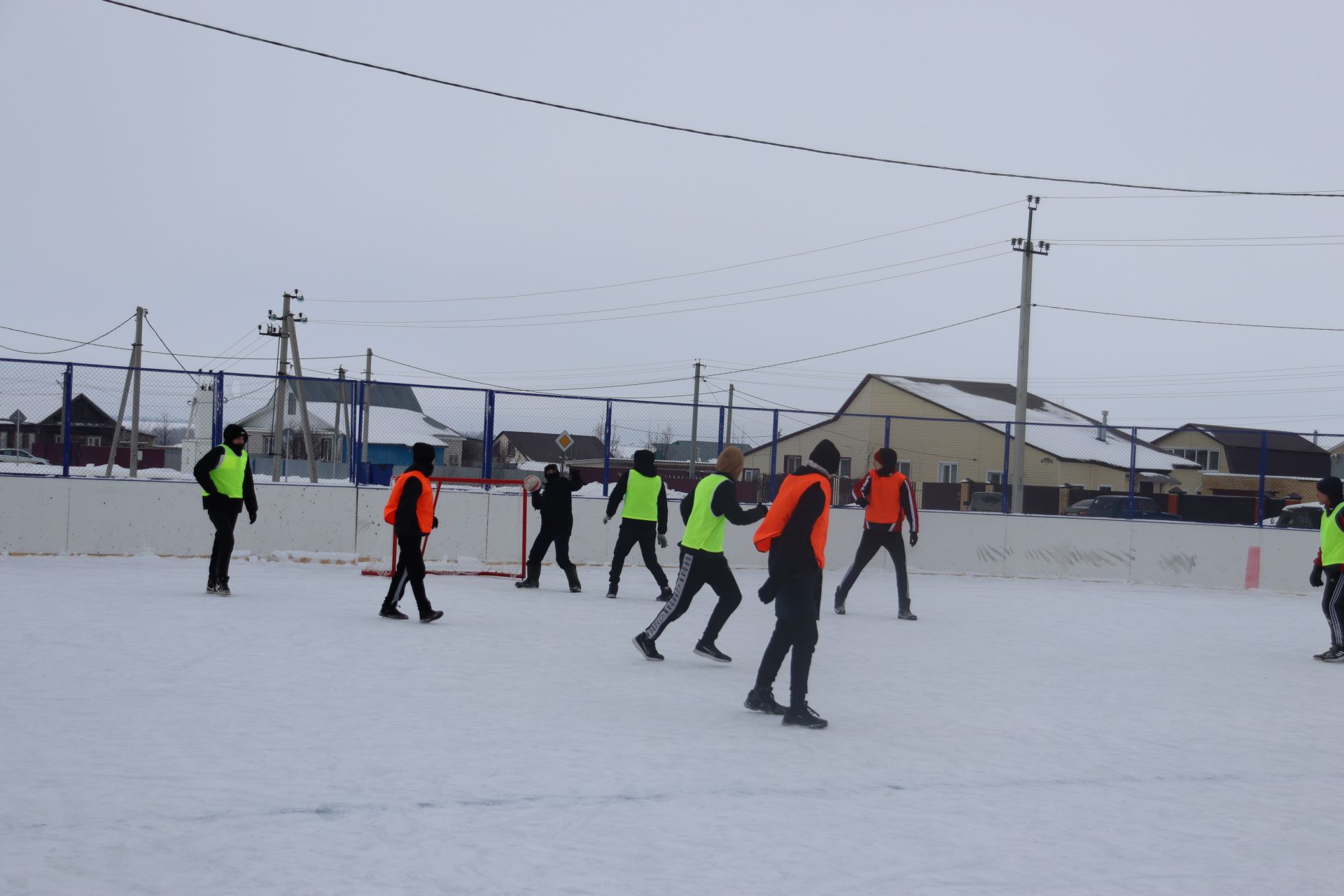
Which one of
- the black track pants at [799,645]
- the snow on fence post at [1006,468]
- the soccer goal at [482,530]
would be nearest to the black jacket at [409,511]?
the black track pants at [799,645]

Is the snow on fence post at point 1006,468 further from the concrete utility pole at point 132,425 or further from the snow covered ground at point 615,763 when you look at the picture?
Result: the concrete utility pole at point 132,425

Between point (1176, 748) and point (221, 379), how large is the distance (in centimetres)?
1311

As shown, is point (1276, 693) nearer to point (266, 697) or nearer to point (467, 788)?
point (467, 788)

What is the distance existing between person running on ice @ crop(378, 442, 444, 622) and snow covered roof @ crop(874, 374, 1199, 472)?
39.1ft

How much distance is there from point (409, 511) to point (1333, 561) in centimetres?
825

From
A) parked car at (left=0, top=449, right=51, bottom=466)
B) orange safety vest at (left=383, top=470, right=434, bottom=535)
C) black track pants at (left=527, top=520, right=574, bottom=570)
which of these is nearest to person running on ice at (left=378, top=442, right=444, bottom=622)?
orange safety vest at (left=383, top=470, right=434, bottom=535)

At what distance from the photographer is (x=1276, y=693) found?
8992 millimetres

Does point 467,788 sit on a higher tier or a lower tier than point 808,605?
lower

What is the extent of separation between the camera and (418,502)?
35.1ft

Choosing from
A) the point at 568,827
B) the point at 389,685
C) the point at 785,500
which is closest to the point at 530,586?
the point at 389,685

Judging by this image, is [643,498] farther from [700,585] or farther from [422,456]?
[700,585]

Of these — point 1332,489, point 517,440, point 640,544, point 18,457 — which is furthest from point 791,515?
point 18,457

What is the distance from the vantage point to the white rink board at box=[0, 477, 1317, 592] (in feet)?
52.1

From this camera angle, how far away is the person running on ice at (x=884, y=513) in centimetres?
1320
